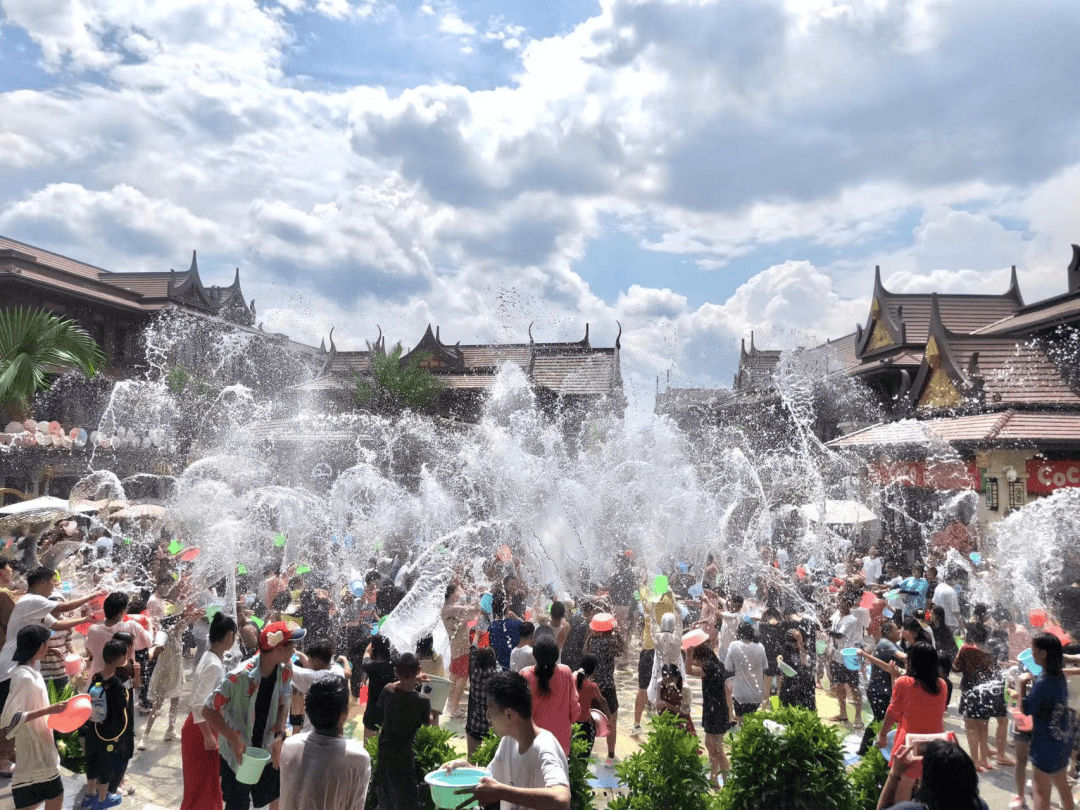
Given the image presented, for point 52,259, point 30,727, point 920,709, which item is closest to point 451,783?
point 920,709

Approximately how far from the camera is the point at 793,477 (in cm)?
2678

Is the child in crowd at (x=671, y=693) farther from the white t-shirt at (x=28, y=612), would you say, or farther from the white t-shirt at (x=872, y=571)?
the white t-shirt at (x=872, y=571)

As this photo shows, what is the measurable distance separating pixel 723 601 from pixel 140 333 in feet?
105

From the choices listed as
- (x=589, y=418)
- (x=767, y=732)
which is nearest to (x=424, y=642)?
(x=767, y=732)

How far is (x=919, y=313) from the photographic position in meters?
28.6

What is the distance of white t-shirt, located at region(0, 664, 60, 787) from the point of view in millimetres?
5055

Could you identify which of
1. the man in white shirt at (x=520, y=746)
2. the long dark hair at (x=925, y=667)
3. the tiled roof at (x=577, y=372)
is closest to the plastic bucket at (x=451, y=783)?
the man in white shirt at (x=520, y=746)

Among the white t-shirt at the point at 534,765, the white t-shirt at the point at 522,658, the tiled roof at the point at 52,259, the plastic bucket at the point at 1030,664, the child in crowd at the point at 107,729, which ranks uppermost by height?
the tiled roof at the point at 52,259

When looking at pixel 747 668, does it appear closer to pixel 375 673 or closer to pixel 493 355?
pixel 375 673

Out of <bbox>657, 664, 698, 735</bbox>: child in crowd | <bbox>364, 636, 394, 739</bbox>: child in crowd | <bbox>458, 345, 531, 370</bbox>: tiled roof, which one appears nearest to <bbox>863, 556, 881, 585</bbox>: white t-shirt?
<bbox>657, 664, 698, 735</bbox>: child in crowd

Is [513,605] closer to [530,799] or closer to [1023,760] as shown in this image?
[1023,760]

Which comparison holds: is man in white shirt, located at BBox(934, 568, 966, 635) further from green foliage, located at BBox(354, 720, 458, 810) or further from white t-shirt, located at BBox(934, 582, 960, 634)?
green foliage, located at BBox(354, 720, 458, 810)

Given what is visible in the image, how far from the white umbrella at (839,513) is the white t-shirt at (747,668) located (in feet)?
38.9

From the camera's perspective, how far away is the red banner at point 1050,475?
632 inches
